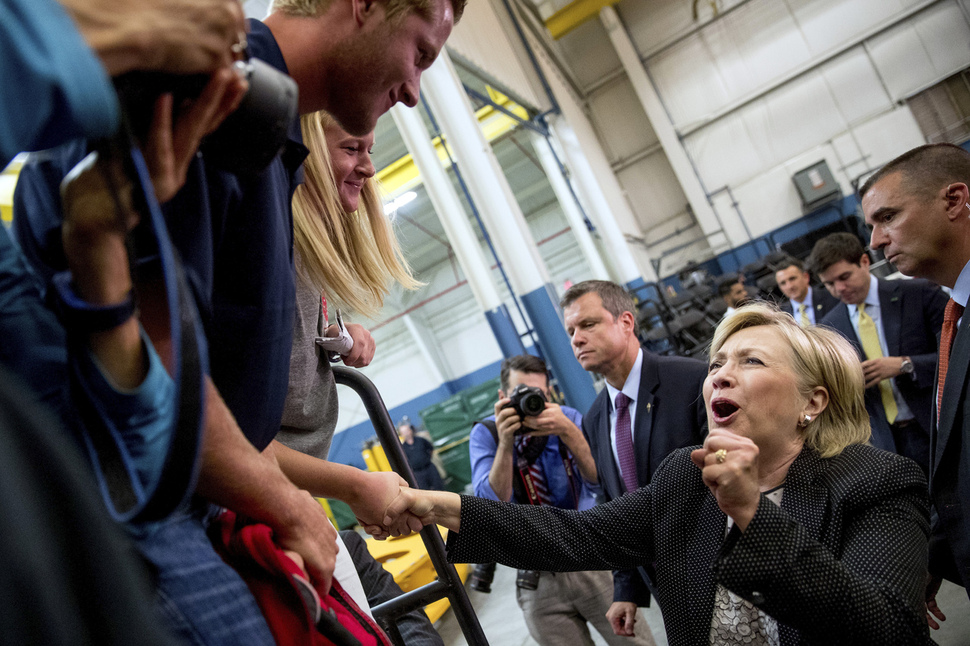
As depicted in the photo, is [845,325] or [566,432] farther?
[845,325]

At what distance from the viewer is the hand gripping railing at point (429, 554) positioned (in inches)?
55.5

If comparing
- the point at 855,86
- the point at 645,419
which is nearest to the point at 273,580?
the point at 645,419

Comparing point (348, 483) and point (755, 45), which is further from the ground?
point (755, 45)

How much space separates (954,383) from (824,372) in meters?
0.33

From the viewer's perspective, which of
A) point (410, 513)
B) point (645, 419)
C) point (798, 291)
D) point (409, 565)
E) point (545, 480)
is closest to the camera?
point (410, 513)

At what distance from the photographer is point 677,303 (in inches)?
380

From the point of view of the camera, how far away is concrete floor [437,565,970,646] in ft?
8.78

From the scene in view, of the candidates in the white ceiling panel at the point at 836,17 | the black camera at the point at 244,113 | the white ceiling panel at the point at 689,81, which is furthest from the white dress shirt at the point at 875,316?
the white ceiling panel at the point at 836,17

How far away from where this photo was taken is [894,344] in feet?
10.1

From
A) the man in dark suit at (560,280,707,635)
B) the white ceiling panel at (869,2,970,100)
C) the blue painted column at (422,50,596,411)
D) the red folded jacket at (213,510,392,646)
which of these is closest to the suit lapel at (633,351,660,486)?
the man in dark suit at (560,280,707,635)

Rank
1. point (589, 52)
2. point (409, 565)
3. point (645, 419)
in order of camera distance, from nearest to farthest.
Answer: point (645, 419) < point (409, 565) < point (589, 52)

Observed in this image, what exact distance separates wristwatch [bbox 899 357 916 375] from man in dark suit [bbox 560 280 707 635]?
49.7 inches

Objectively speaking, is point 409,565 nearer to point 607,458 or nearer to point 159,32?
point 607,458

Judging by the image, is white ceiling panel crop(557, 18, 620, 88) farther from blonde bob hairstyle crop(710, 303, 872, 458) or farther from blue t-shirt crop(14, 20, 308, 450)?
blue t-shirt crop(14, 20, 308, 450)
